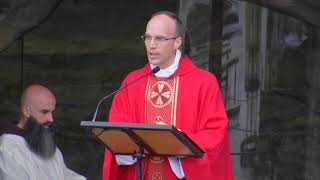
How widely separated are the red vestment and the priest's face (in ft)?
0.70

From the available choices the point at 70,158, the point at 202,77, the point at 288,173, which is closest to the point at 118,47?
the point at 70,158

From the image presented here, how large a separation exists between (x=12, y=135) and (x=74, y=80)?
3.43 m

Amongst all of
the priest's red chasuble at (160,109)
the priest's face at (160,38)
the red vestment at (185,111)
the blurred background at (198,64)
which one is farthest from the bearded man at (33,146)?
the blurred background at (198,64)

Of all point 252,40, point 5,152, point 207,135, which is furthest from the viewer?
point 252,40

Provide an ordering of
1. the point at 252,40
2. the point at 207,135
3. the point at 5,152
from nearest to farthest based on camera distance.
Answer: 1. the point at 207,135
2. the point at 5,152
3. the point at 252,40

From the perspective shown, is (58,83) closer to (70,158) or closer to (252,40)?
(70,158)

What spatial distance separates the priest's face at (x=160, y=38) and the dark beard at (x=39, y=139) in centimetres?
94

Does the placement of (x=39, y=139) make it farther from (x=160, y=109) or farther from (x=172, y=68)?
(x=172, y=68)

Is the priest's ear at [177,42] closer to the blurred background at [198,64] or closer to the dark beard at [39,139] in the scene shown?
the dark beard at [39,139]

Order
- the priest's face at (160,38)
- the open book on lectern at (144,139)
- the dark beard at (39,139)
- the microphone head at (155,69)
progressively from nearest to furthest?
the open book on lectern at (144,139) → the priest's face at (160,38) → the microphone head at (155,69) → the dark beard at (39,139)

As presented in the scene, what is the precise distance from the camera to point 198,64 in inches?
352

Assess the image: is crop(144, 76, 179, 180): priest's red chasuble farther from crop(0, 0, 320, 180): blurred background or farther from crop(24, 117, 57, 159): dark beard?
crop(0, 0, 320, 180): blurred background

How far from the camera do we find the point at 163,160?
5.24m

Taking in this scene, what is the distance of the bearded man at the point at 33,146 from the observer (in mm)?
5527
